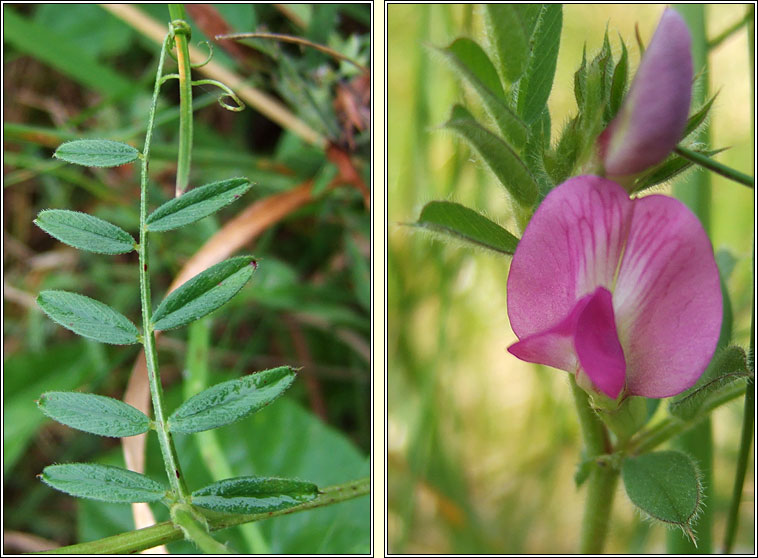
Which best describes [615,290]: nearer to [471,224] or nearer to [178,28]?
[471,224]

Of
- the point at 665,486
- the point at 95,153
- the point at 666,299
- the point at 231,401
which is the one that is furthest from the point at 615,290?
the point at 95,153

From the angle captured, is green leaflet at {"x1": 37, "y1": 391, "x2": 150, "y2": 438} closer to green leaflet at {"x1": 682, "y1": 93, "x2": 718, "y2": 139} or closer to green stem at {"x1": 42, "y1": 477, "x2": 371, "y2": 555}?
green stem at {"x1": 42, "y1": 477, "x2": 371, "y2": 555}

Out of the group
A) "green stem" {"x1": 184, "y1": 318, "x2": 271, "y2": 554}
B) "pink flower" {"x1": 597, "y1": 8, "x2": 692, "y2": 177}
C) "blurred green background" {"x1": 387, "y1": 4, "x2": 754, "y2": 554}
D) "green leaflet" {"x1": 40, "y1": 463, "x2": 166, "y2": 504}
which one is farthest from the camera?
"blurred green background" {"x1": 387, "y1": 4, "x2": 754, "y2": 554}

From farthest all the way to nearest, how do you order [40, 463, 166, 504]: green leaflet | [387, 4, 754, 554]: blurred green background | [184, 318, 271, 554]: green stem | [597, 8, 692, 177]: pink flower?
[387, 4, 754, 554]: blurred green background
[184, 318, 271, 554]: green stem
[40, 463, 166, 504]: green leaflet
[597, 8, 692, 177]: pink flower

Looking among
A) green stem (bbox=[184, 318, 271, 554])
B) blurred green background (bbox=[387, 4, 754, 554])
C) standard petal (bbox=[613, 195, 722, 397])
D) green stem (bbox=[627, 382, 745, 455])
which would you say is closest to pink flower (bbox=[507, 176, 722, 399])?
standard petal (bbox=[613, 195, 722, 397])

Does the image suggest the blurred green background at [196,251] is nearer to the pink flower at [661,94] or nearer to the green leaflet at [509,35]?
the green leaflet at [509,35]

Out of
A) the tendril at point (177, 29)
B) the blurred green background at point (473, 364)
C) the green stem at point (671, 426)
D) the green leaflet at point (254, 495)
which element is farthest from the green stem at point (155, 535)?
the blurred green background at point (473, 364)
